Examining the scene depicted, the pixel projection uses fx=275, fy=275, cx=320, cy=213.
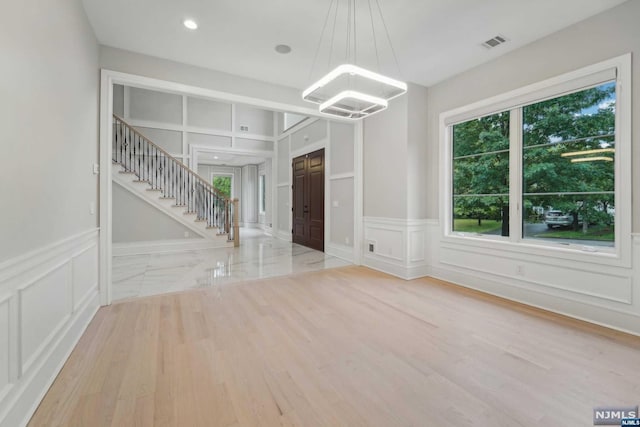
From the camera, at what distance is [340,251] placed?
582 cm

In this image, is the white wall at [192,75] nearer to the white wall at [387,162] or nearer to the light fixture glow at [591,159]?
the white wall at [387,162]

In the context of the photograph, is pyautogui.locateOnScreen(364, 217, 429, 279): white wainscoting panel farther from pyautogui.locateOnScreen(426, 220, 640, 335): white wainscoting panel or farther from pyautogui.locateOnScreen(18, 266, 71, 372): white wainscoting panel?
pyautogui.locateOnScreen(18, 266, 71, 372): white wainscoting panel

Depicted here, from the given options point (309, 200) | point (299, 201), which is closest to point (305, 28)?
point (309, 200)

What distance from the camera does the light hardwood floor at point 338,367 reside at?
159 centimetres

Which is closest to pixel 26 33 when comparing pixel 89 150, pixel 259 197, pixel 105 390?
pixel 89 150

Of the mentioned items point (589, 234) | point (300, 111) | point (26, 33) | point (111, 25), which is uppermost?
point (111, 25)

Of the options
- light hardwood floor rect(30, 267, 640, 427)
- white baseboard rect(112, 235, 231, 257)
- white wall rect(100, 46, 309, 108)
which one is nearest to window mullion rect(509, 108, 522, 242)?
light hardwood floor rect(30, 267, 640, 427)

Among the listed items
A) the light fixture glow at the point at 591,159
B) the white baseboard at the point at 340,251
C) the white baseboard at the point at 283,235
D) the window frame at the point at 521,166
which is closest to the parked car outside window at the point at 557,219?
the window frame at the point at 521,166

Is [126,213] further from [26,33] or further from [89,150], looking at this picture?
[26,33]

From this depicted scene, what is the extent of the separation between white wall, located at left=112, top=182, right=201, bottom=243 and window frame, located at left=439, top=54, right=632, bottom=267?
20.1 ft

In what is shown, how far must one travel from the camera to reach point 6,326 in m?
1.38

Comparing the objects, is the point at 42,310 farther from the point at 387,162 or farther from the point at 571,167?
the point at 571,167

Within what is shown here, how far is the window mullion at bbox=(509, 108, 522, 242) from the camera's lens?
348 cm

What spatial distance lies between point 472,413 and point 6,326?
2.53 metres
